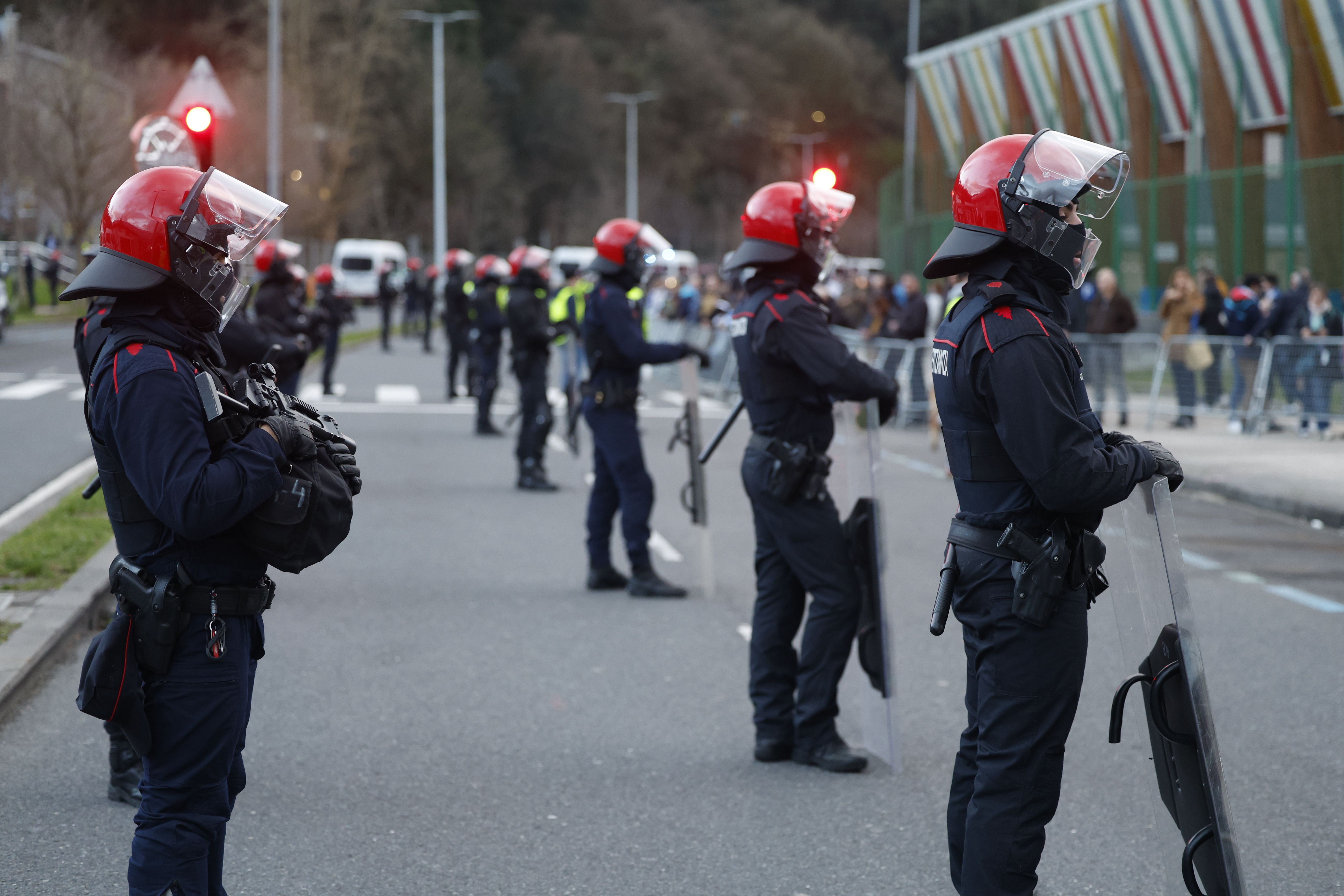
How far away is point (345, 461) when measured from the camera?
3279 mm

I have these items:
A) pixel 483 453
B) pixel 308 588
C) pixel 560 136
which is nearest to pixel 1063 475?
pixel 308 588

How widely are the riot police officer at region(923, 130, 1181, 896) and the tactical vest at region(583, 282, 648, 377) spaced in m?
4.65

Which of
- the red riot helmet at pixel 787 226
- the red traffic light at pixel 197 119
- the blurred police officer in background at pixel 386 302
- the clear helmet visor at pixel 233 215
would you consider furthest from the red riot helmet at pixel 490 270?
the blurred police officer in background at pixel 386 302

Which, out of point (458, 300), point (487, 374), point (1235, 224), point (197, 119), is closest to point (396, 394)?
point (458, 300)

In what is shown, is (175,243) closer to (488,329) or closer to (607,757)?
(607,757)

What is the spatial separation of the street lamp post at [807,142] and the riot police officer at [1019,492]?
78697 mm

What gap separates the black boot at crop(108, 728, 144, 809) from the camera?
474 centimetres

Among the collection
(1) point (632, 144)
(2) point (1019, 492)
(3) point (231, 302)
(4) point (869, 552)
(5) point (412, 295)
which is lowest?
(4) point (869, 552)

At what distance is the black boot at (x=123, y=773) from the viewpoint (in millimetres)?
4738

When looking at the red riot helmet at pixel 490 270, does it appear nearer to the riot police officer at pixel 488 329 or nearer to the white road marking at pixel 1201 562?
the riot police officer at pixel 488 329

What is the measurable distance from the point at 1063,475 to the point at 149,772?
2070 millimetres

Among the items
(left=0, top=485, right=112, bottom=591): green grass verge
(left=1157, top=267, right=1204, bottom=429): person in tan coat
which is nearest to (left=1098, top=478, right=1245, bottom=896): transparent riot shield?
(left=0, top=485, right=112, bottom=591): green grass verge

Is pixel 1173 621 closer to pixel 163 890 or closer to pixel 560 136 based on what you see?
pixel 163 890

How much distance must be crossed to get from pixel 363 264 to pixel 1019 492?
59307 millimetres
